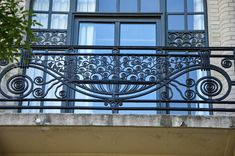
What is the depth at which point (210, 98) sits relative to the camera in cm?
927

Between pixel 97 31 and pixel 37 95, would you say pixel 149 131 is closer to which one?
pixel 37 95

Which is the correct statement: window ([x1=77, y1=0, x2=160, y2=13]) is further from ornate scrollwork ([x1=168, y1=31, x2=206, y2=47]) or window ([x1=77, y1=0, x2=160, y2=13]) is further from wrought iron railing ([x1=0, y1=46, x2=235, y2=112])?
wrought iron railing ([x1=0, y1=46, x2=235, y2=112])

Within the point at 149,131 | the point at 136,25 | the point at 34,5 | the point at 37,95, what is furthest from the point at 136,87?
the point at 34,5

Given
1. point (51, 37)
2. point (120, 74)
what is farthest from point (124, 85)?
point (51, 37)

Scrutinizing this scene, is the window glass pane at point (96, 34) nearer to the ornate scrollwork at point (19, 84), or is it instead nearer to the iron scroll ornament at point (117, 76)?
the iron scroll ornament at point (117, 76)

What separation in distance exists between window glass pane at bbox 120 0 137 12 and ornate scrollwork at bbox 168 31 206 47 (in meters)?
0.81

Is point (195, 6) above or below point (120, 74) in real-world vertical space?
above

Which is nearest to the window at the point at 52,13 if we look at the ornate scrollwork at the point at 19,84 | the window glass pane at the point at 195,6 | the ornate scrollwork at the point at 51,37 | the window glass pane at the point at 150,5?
the ornate scrollwork at the point at 51,37

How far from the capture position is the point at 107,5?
11.1m

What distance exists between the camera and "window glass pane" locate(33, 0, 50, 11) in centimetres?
1104

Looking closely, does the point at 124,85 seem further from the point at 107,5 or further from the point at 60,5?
the point at 60,5

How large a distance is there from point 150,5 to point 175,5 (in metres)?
0.42

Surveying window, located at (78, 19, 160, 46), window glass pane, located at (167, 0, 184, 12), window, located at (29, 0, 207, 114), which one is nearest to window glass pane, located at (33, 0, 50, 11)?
window, located at (29, 0, 207, 114)

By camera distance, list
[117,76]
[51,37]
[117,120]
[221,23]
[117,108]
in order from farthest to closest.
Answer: [51,37] < [221,23] < [117,76] < [117,108] < [117,120]
